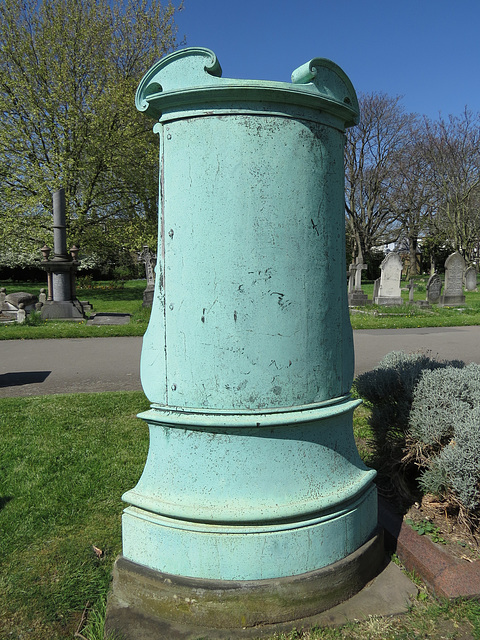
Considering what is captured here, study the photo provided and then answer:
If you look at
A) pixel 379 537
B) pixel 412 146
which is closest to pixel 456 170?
pixel 412 146

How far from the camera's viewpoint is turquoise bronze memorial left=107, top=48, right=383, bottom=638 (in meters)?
2.09

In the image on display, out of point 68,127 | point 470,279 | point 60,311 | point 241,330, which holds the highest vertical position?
point 68,127

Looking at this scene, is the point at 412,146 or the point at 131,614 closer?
the point at 131,614

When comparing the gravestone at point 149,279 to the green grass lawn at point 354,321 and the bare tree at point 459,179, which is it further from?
the bare tree at point 459,179

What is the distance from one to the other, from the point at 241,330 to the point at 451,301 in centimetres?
2012

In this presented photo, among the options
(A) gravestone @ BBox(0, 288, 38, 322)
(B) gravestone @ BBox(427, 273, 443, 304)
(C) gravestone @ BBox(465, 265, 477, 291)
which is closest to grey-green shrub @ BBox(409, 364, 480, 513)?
Answer: (A) gravestone @ BBox(0, 288, 38, 322)

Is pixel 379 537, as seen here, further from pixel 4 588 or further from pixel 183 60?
pixel 183 60

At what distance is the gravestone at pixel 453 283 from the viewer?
20203mm

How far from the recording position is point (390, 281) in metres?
19.8

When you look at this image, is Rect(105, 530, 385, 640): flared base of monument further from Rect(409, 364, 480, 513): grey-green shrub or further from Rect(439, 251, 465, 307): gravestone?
Rect(439, 251, 465, 307): gravestone

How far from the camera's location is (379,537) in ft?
8.25

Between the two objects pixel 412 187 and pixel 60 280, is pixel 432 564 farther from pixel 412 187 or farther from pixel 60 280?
pixel 412 187

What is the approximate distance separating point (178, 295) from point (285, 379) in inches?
24.0

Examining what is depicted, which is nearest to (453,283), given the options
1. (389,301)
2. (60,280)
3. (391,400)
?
(389,301)
